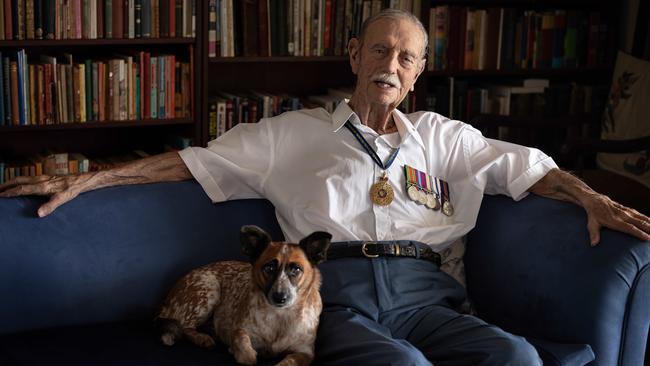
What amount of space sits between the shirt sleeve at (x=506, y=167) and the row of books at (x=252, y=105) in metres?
1.43

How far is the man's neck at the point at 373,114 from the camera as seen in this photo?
99.2 inches

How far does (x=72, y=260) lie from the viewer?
228cm

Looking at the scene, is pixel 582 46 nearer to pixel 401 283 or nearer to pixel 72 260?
pixel 401 283

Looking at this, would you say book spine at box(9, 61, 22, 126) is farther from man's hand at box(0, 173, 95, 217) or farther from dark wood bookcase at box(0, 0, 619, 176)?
man's hand at box(0, 173, 95, 217)

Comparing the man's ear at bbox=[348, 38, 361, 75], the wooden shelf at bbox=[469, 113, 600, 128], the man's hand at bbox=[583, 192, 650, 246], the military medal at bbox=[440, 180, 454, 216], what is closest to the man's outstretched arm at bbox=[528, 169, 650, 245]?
the man's hand at bbox=[583, 192, 650, 246]

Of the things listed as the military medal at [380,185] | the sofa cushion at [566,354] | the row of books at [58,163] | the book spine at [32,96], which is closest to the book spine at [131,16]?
the book spine at [32,96]

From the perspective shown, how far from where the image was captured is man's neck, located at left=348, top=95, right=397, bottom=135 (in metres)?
2.52

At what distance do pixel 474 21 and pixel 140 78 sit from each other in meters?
1.58

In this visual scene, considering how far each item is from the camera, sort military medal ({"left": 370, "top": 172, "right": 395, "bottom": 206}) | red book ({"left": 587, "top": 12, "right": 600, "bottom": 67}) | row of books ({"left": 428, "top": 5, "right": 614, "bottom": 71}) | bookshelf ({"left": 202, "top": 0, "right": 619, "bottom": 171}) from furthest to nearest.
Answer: red book ({"left": 587, "top": 12, "right": 600, "bottom": 67}) → row of books ({"left": 428, "top": 5, "right": 614, "bottom": 71}) → bookshelf ({"left": 202, "top": 0, "right": 619, "bottom": 171}) → military medal ({"left": 370, "top": 172, "right": 395, "bottom": 206})

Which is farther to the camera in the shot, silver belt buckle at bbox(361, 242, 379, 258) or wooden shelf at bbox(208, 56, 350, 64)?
wooden shelf at bbox(208, 56, 350, 64)

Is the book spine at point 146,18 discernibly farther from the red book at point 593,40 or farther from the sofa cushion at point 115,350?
the red book at point 593,40

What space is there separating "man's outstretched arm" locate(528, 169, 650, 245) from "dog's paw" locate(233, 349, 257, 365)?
0.87m

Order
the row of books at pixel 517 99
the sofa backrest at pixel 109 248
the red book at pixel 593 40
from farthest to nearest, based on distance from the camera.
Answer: the red book at pixel 593 40 < the row of books at pixel 517 99 < the sofa backrest at pixel 109 248

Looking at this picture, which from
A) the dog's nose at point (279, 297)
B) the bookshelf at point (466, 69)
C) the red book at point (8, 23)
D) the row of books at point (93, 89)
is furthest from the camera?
the bookshelf at point (466, 69)
